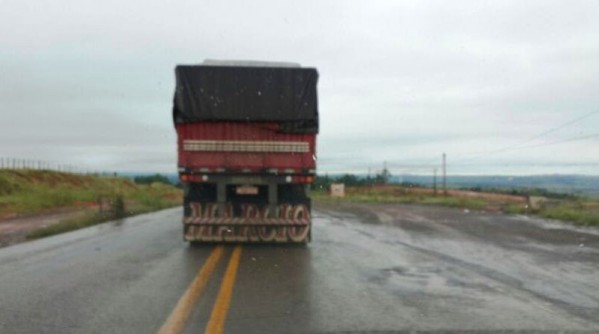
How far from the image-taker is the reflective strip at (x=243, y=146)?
15.5 meters

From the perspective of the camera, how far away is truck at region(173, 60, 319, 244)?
15477 millimetres

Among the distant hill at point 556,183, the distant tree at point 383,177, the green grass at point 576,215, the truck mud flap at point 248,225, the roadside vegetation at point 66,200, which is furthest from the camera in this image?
the distant tree at point 383,177

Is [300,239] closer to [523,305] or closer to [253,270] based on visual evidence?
[253,270]

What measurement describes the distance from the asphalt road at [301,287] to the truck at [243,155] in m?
0.62

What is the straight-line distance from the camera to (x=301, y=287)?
9812 millimetres

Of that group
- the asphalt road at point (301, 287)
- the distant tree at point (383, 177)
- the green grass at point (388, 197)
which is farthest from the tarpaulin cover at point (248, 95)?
the distant tree at point (383, 177)

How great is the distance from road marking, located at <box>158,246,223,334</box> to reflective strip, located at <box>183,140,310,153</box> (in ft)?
11.3

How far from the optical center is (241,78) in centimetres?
1628

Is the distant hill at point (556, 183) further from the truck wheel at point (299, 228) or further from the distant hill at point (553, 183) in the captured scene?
the truck wheel at point (299, 228)

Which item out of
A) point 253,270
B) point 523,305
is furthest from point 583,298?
point 253,270

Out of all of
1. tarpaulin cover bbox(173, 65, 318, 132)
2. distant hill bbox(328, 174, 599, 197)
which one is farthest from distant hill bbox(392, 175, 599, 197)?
tarpaulin cover bbox(173, 65, 318, 132)

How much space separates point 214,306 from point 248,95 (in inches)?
332

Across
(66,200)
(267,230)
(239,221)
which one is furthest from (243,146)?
(66,200)

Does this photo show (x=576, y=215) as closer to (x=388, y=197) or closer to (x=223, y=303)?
(x=223, y=303)
